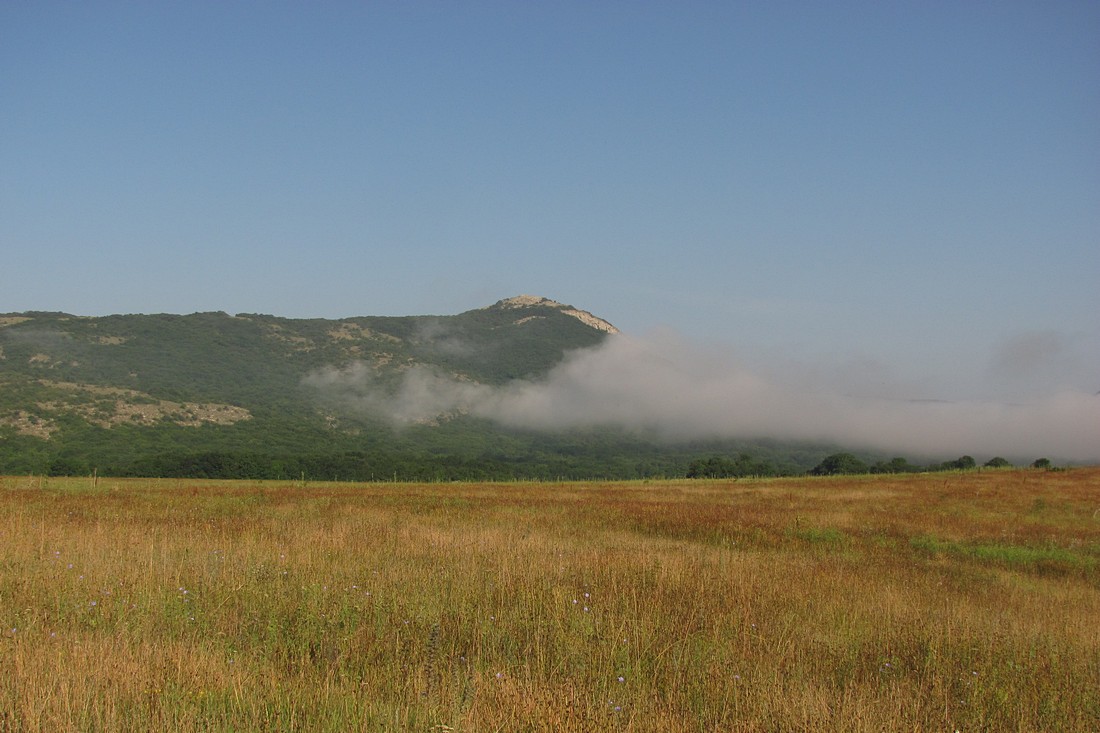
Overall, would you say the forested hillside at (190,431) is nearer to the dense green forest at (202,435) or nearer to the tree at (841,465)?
the dense green forest at (202,435)

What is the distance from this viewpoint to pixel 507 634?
7109 millimetres

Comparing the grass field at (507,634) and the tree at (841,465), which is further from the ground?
the grass field at (507,634)

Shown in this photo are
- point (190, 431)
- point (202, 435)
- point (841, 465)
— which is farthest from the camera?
point (190, 431)

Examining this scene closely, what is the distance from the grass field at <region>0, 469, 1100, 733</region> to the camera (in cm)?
484

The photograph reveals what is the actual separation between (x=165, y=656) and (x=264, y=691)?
3.84ft

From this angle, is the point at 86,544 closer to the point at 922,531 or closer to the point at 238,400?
the point at 922,531

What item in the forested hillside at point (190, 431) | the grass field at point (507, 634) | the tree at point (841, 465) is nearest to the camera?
the grass field at point (507, 634)

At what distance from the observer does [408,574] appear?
9.37 m

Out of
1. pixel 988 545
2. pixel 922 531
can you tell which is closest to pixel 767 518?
pixel 922 531

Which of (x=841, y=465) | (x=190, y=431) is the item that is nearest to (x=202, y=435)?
(x=190, y=431)

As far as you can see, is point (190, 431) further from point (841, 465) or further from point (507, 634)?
point (507, 634)

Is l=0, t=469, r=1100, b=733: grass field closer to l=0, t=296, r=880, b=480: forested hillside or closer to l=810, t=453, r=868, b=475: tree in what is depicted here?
l=0, t=296, r=880, b=480: forested hillside

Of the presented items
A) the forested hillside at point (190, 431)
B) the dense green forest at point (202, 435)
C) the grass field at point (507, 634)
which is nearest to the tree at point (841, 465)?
the dense green forest at point (202, 435)

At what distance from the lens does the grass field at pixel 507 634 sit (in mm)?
4836
